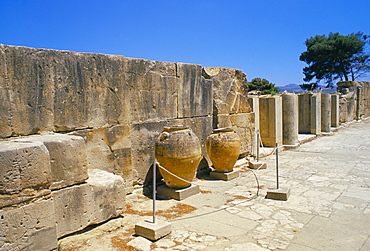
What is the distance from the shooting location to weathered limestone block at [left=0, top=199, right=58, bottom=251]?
2664mm

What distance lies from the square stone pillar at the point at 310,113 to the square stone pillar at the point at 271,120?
374cm

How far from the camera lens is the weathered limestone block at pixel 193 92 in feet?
19.5

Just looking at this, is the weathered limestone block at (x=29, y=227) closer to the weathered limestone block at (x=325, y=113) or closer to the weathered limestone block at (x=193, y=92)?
the weathered limestone block at (x=193, y=92)

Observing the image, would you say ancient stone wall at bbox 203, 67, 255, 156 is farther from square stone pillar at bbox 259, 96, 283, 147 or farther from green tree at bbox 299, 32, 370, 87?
green tree at bbox 299, 32, 370, 87

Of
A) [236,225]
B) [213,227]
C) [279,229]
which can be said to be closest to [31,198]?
[213,227]

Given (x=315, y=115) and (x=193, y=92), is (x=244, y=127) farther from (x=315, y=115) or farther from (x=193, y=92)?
(x=315, y=115)

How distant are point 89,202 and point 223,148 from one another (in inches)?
121

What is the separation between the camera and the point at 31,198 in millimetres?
2867

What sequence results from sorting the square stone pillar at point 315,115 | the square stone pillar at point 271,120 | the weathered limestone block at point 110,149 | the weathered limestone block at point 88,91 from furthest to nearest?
the square stone pillar at point 315,115
the square stone pillar at point 271,120
the weathered limestone block at point 110,149
the weathered limestone block at point 88,91

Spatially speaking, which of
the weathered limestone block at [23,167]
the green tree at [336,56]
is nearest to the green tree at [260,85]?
the green tree at [336,56]

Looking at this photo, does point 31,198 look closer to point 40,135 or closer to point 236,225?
point 40,135

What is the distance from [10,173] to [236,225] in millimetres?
2621

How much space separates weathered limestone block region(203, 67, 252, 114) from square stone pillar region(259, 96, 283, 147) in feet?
5.71

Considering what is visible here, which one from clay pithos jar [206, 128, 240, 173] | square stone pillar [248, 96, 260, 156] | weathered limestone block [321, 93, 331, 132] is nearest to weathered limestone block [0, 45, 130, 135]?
clay pithos jar [206, 128, 240, 173]
